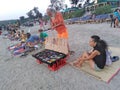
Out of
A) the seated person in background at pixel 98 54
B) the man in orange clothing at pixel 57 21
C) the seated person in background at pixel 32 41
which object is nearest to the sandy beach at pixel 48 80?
the seated person in background at pixel 98 54

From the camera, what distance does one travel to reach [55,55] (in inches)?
187

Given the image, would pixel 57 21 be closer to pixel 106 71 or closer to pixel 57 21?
pixel 57 21

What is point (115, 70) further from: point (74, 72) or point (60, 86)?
point (60, 86)

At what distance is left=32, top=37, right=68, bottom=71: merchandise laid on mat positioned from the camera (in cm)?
439

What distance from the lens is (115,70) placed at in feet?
12.7

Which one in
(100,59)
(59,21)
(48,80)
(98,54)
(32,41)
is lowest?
(48,80)

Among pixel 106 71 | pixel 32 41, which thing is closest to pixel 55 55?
pixel 106 71

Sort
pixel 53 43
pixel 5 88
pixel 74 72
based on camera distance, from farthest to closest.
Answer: pixel 53 43, pixel 74 72, pixel 5 88

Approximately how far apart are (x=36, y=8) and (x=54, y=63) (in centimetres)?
4901

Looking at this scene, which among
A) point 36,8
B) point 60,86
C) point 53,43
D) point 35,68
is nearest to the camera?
point 60,86

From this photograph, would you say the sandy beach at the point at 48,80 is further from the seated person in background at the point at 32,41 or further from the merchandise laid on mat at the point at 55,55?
the seated person in background at the point at 32,41

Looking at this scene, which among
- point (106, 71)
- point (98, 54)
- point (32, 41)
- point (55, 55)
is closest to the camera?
point (98, 54)

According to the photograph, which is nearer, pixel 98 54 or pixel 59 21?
pixel 98 54

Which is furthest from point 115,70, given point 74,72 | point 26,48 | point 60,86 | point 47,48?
point 26,48
